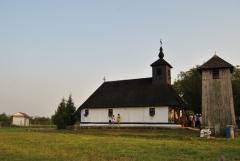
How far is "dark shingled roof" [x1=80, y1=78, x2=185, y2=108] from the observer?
4091 centimetres

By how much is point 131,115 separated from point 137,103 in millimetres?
1714

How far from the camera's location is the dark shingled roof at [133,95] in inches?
1610

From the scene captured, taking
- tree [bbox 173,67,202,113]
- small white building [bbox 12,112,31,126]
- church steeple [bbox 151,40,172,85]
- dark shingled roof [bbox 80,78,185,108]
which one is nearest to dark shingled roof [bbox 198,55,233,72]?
dark shingled roof [bbox 80,78,185,108]

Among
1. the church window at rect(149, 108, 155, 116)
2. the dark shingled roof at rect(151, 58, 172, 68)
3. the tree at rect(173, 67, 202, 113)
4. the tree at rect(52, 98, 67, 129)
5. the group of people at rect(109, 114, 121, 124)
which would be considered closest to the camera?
the church window at rect(149, 108, 155, 116)

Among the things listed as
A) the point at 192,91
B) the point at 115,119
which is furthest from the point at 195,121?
the point at 192,91

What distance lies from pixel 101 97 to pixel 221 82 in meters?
18.0

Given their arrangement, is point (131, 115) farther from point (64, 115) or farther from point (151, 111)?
point (64, 115)

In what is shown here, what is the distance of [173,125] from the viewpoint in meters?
39.5

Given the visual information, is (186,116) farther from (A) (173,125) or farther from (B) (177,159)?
(B) (177,159)

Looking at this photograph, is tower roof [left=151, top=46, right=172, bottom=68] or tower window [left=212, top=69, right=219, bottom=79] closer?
tower window [left=212, top=69, right=219, bottom=79]

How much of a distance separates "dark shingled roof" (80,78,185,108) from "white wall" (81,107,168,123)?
55 centimetres

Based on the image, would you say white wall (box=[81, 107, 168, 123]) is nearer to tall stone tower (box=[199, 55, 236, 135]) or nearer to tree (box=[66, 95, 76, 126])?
tree (box=[66, 95, 76, 126])

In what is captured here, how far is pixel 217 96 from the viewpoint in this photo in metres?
34.1

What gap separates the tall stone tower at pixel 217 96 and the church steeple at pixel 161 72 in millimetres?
8939
